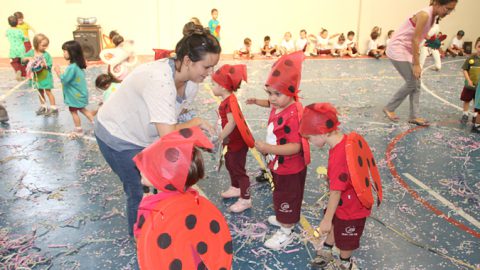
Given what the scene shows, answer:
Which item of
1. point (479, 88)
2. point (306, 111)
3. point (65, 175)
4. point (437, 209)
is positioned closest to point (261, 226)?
point (306, 111)

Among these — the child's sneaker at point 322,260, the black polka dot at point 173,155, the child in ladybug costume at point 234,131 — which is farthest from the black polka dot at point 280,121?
the black polka dot at point 173,155

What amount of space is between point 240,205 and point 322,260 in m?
1.05

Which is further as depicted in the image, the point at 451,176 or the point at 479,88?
the point at 479,88

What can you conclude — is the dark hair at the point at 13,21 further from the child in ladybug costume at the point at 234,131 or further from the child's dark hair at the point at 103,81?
the child in ladybug costume at the point at 234,131

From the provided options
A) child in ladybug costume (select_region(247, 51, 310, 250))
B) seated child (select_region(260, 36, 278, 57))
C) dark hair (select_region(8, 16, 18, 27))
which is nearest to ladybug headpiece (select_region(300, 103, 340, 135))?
child in ladybug costume (select_region(247, 51, 310, 250))

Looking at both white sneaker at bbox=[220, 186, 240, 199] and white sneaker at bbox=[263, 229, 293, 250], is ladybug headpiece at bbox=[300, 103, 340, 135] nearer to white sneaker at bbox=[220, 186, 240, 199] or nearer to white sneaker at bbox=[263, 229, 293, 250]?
white sneaker at bbox=[263, 229, 293, 250]

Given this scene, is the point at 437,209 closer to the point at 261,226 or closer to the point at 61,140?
the point at 261,226

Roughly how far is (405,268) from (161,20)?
13.2m

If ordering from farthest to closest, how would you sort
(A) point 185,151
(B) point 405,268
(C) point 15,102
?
1. (C) point 15,102
2. (B) point 405,268
3. (A) point 185,151

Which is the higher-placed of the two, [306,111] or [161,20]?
[161,20]

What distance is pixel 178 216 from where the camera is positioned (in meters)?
2.01

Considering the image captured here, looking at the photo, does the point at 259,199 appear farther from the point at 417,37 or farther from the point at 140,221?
the point at 417,37

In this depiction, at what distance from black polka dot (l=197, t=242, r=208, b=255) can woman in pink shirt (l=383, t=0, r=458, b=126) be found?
5.03 meters

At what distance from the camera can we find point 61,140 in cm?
575
